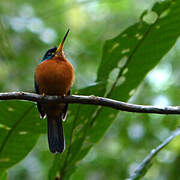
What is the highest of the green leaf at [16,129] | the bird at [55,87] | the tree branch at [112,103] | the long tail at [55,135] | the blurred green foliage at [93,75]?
the blurred green foliage at [93,75]

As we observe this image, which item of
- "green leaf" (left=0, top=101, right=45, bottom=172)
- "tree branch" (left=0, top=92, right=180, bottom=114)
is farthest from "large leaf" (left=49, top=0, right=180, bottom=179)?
"tree branch" (left=0, top=92, right=180, bottom=114)

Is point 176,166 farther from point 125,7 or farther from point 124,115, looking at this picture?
point 125,7

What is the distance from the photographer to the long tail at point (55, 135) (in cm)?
280

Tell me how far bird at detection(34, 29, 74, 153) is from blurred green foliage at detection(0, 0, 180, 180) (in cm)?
19

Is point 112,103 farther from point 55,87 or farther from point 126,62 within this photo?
point 55,87

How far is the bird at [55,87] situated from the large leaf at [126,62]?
0.24 meters

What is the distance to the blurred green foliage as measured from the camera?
12.8ft

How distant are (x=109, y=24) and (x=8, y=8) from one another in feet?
5.58

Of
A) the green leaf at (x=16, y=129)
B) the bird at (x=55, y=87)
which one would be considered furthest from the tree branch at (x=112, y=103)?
the bird at (x=55, y=87)

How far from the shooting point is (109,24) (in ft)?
20.9

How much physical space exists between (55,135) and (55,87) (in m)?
0.44

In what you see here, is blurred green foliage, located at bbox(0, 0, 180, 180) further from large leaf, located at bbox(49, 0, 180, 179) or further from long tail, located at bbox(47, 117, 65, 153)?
long tail, located at bbox(47, 117, 65, 153)

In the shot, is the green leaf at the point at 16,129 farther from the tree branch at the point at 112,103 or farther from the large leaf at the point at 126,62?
the tree branch at the point at 112,103

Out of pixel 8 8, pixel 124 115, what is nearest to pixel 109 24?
pixel 8 8
